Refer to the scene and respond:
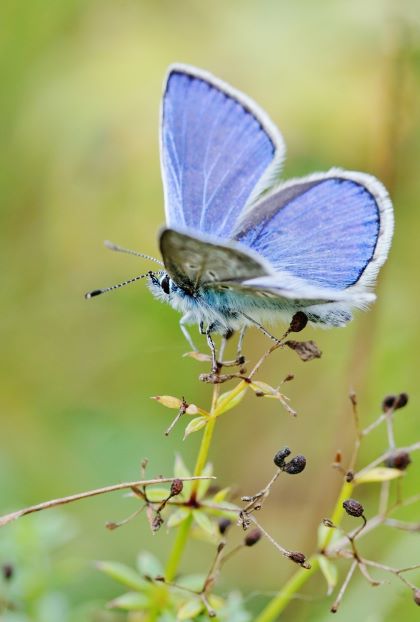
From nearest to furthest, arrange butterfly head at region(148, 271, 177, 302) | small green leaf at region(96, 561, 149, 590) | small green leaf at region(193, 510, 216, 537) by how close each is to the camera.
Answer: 1. small green leaf at region(193, 510, 216, 537)
2. small green leaf at region(96, 561, 149, 590)
3. butterfly head at region(148, 271, 177, 302)

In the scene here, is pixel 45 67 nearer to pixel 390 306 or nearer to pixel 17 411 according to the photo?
pixel 17 411

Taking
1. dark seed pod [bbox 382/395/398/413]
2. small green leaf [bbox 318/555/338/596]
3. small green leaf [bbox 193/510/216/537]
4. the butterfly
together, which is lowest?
small green leaf [bbox 318/555/338/596]

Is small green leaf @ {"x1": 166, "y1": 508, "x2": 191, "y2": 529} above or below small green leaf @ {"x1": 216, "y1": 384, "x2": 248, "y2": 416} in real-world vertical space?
below

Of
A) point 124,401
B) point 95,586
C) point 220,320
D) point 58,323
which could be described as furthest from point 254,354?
point 220,320

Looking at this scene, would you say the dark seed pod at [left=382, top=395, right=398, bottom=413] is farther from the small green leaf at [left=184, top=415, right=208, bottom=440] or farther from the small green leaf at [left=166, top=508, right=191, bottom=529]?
the small green leaf at [left=166, top=508, right=191, bottom=529]

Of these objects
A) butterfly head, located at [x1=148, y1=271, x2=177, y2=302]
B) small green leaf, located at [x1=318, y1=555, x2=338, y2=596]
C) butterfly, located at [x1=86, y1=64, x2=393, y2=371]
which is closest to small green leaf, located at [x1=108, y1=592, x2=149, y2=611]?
small green leaf, located at [x1=318, y1=555, x2=338, y2=596]
